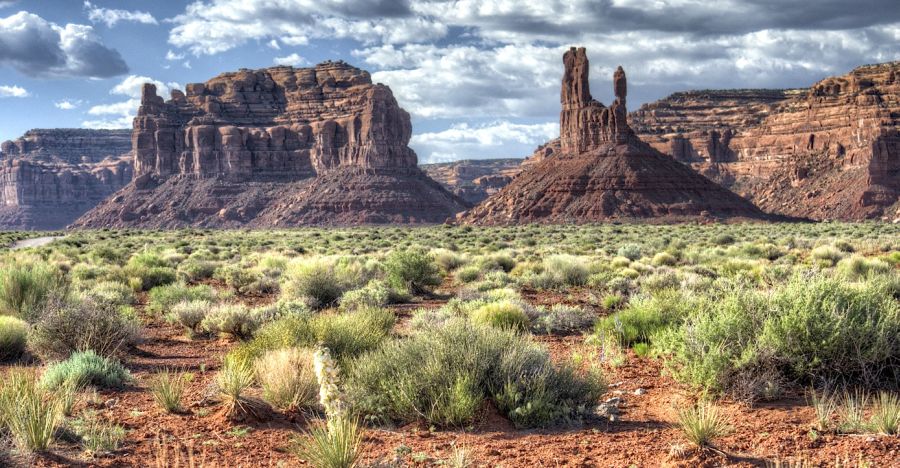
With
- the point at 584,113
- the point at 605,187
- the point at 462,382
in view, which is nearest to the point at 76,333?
the point at 462,382

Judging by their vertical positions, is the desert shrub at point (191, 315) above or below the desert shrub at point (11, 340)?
below

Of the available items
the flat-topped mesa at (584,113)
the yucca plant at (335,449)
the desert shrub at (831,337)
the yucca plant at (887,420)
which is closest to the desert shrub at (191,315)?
the yucca plant at (335,449)

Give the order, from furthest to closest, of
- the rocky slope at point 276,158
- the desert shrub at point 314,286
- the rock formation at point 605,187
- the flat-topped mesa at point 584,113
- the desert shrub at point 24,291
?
the rocky slope at point 276,158 → the flat-topped mesa at point 584,113 → the rock formation at point 605,187 → the desert shrub at point 314,286 → the desert shrub at point 24,291

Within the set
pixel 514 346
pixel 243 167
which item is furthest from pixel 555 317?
pixel 243 167

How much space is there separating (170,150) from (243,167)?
20.0 metres

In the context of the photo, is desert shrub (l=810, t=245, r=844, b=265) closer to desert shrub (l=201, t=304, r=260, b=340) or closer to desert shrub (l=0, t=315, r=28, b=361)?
desert shrub (l=201, t=304, r=260, b=340)

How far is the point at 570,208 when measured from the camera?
3302 inches

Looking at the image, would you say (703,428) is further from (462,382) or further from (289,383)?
(289,383)

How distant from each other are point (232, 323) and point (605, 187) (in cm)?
7875

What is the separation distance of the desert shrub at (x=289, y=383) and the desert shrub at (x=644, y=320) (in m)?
4.59

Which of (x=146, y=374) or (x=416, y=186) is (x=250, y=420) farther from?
(x=416, y=186)

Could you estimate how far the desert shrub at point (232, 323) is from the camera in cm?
1120

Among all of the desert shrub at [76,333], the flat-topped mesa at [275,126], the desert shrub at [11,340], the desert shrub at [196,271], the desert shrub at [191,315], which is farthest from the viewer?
the flat-topped mesa at [275,126]

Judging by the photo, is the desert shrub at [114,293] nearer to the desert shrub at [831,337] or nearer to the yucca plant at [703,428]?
the yucca plant at [703,428]
